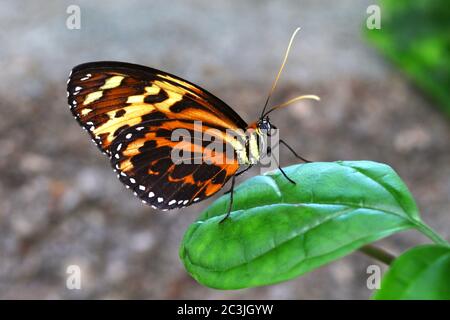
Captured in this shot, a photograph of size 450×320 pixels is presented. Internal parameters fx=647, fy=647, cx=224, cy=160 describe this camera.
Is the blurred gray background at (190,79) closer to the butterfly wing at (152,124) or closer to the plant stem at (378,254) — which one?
the butterfly wing at (152,124)

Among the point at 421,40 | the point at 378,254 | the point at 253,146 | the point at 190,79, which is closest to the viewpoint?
the point at 378,254

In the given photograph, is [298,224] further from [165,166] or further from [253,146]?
[165,166]

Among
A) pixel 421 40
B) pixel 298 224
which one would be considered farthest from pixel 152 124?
pixel 421 40

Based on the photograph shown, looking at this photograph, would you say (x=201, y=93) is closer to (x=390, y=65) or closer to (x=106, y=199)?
(x=106, y=199)

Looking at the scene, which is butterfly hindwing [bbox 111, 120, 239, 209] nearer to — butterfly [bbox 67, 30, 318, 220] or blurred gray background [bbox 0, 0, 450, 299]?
butterfly [bbox 67, 30, 318, 220]

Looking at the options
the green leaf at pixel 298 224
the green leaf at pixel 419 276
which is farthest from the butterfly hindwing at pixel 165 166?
the green leaf at pixel 419 276

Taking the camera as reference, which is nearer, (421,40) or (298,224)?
(298,224)

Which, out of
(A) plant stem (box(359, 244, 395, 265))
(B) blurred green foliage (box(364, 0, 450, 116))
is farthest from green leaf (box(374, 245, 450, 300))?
(B) blurred green foliage (box(364, 0, 450, 116))

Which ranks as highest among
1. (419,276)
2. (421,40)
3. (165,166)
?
(421,40)
